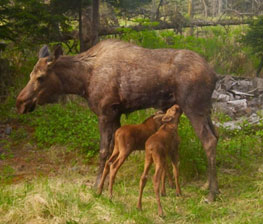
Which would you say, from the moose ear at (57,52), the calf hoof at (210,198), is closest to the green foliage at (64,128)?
the moose ear at (57,52)

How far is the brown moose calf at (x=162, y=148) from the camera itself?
5.22 metres

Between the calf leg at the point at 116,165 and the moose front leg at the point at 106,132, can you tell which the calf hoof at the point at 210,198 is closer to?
the calf leg at the point at 116,165

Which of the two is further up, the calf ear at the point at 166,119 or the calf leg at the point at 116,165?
the calf ear at the point at 166,119

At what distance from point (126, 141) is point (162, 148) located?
1.92 ft

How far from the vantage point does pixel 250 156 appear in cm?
788

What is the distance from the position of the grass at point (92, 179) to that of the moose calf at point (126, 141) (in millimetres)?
400

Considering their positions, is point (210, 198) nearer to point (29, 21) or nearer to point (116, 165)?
point (116, 165)

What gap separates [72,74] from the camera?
6449 mm

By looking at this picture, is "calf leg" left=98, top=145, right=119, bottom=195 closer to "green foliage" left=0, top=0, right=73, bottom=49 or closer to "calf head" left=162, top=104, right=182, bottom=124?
"calf head" left=162, top=104, right=182, bottom=124

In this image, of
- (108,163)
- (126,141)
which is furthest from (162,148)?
(108,163)

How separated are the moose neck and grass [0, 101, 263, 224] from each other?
1480 mm

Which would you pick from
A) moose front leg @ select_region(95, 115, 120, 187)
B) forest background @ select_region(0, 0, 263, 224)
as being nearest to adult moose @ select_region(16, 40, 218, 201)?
moose front leg @ select_region(95, 115, 120, 187)

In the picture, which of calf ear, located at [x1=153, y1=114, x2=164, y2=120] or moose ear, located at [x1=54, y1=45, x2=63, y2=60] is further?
moose ear, located at [x1=54, y1=45, x2=63, y2=60]

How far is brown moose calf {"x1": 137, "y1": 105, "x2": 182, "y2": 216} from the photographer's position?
17.1 ft
